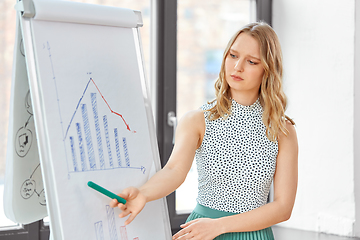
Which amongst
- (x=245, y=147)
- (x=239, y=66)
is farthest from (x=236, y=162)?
(x=239, y=66)

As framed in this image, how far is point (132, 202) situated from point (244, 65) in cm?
56

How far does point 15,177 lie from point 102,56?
1.43ft

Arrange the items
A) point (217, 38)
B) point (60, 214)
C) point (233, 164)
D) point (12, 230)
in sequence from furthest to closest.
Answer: point (217, 38), point (12, 230), point (233, 164), point (60, 214)

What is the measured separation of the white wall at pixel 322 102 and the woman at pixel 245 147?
3.98 ft

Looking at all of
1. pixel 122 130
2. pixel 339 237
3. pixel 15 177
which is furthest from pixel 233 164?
pixel 339 237

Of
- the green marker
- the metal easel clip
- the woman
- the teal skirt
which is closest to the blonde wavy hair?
the woman

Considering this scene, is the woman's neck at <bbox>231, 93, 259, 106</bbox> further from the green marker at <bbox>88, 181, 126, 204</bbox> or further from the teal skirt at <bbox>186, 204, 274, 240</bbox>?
the green marker at <bbox>88, 181, 126, 204</bbox>

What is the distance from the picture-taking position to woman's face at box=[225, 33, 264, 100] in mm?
1247

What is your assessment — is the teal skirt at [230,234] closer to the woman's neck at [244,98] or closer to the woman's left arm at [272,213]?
the woman's left arm at [272,213]

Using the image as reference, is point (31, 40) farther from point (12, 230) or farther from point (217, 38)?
point (217, 38)

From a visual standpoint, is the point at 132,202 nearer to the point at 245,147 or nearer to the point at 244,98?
the point at 245,147

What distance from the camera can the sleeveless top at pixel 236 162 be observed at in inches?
49.3

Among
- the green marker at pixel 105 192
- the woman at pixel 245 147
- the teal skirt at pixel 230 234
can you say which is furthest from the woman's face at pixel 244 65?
the green marker at pixel 105 192

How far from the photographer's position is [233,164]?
1.26 m
